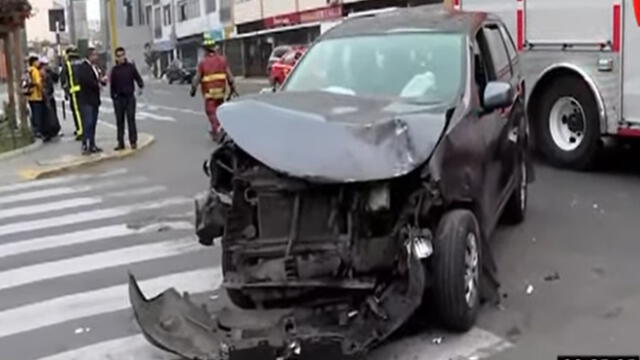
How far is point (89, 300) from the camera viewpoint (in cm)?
692

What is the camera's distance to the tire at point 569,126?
34.8 feet

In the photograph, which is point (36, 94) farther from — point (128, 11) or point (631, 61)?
point (128, 11)

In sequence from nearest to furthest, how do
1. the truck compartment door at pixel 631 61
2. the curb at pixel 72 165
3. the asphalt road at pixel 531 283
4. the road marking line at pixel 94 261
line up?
the asphalt road at pixel 531 283
the road marking line at pixel 94 261
the truck compartment door at pixel 631 61
the curb at pixel 72 165

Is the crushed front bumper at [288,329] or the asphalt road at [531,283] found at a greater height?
the crushed front bumper at [288,329]

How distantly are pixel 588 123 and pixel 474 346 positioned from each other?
19.2ft

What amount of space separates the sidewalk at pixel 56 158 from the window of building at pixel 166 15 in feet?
239

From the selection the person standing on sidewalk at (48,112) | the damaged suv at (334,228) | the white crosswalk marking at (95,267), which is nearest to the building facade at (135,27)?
the person standing on sidewalk at (48,112)

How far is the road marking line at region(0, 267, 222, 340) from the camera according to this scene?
6.49 m

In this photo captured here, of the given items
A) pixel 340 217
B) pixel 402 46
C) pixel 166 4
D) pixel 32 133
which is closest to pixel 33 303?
pixel 340 217

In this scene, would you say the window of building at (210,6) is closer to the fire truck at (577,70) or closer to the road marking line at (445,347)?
the fire truck at (577,70)

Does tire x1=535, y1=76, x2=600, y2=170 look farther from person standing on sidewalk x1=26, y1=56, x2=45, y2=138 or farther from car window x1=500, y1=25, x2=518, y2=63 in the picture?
person standing on sidewalk x1=26, y1=56, x2=45, y2=138

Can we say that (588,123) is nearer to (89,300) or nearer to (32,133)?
(89,300)

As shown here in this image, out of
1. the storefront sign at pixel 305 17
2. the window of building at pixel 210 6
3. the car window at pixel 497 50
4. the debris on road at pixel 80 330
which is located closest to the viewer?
the debris on road at pixel 80 330

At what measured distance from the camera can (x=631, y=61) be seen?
999 cm
